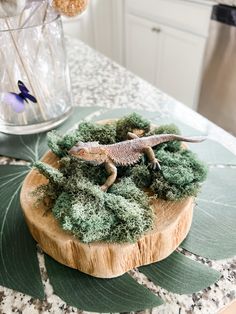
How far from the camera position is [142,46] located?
2.31m

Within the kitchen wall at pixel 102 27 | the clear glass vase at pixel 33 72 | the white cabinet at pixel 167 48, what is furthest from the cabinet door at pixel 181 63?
the clear glass vase at pixel 33 72

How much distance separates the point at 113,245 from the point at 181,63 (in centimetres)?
174

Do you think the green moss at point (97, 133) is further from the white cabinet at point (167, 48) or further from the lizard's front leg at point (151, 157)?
the white cabinet at point (167, 48)

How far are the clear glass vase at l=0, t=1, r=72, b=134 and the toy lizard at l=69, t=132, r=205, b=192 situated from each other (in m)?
0.31

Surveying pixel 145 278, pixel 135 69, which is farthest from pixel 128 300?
pixel 135 69

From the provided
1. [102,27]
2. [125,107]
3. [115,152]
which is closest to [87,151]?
[115,152]

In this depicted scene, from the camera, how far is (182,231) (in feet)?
1.82

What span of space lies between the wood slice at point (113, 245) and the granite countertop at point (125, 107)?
0.04m

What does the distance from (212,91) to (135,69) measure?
84cm

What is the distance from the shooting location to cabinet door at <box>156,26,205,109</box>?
1862mm

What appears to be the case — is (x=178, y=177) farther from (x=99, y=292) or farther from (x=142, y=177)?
(x=99, y=292)

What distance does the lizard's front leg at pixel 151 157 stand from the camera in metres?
0.59

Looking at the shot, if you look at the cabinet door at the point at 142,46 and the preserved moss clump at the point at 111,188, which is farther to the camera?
the cabinet door at the point at 142,46

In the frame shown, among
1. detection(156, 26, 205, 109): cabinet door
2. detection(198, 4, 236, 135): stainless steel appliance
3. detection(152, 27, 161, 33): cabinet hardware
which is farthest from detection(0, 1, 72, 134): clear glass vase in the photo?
detection(152, 27, 161, 33): cabinet hardware
